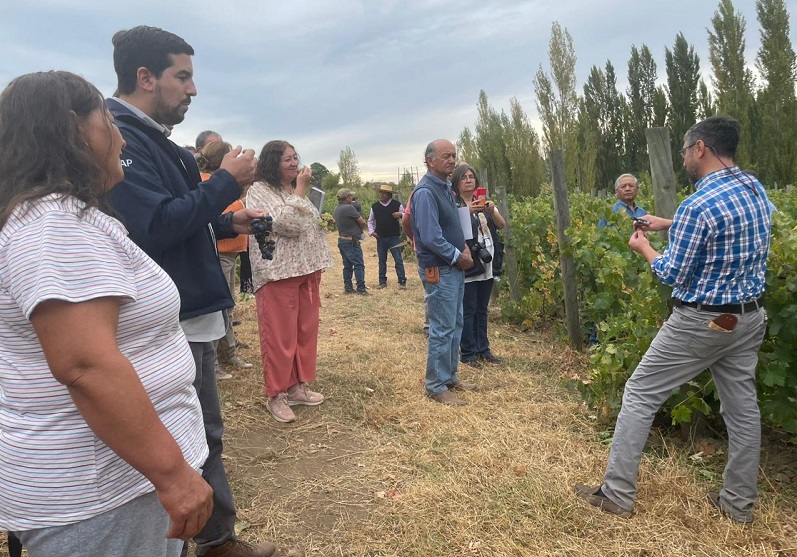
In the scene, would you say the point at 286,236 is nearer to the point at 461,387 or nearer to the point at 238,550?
the point at 461,387

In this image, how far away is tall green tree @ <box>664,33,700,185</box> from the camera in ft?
88.2

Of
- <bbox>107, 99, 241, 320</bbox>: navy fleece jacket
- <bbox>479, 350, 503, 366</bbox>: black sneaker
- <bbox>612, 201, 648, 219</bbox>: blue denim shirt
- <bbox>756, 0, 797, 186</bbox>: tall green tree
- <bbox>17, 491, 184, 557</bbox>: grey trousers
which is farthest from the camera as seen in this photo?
<bbox>756, 0, 797, 186</bbox>: tall green tree

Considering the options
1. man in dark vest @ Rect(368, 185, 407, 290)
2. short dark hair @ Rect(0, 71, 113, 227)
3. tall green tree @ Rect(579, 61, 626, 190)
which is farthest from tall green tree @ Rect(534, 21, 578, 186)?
short dark hair @ Rect(0, 71, 113, 227)

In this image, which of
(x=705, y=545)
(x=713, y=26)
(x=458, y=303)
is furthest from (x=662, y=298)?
(x=713, y=26)

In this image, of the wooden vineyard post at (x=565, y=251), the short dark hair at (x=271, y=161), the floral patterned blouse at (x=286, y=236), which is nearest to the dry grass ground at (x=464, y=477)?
the wooden vineyard post at (x=565, y=251)

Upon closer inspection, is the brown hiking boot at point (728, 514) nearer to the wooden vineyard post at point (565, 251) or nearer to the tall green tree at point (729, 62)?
the wooden vineyard post at point (565, 251)

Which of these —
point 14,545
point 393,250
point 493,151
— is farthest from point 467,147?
point 14,545

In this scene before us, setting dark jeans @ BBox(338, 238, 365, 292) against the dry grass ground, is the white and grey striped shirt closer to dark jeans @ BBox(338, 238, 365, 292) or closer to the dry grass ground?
the dry grass ground

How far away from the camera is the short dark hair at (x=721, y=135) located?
264cm

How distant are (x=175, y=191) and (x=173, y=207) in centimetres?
28

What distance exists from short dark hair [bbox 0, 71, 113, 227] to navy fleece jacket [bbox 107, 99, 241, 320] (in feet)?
2.10

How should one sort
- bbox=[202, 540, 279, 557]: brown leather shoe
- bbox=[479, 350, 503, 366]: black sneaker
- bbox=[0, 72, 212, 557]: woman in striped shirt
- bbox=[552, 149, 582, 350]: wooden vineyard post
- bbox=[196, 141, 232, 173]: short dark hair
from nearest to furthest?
1. bbox=[0, 72, 212, 557]: woman in striped shirt
2. bbox=[202, 540, 279, 557]: brown leather shoe
3. bbox=[196, 141, 232, 173]: short dark hair
4. bbox=[552, 149, 582, 350]: wooden vineyard post
5. bbox=[479, 350, 503, 366]: black sneaker

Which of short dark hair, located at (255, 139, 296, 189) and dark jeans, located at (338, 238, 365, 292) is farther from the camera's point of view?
dark jeans, located at (338, 238, 365, 292)

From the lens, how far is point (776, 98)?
75.7ft
